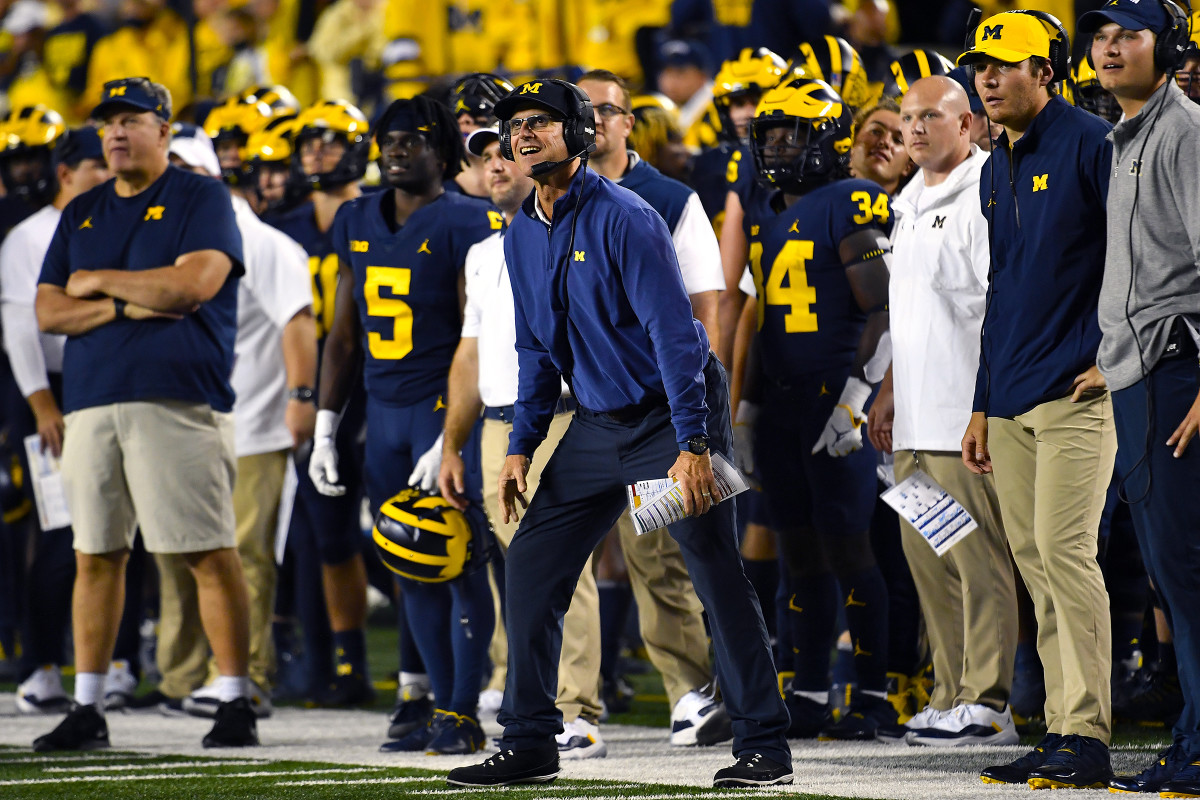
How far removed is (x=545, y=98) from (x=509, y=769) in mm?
1775

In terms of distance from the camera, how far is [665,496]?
4.52 meters

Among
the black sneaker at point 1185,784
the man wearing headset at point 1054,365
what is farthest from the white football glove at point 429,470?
the black sneaker at point 1185,784

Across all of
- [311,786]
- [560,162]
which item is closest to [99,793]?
[311,786]

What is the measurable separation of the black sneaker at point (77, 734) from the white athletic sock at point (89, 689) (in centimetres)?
2

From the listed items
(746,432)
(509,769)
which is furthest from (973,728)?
(509,769)

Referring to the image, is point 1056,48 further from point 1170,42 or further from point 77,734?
point 77,734

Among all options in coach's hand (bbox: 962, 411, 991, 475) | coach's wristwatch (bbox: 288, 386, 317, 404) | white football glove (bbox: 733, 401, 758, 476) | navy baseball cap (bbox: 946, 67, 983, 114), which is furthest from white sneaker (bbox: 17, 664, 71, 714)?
navy baseball cap (bbox: 946, 67, 983, 114)

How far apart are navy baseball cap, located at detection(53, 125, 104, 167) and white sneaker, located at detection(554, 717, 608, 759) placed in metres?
3.40

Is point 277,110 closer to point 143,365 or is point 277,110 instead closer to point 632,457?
point 143,365

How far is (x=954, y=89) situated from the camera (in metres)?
5.69

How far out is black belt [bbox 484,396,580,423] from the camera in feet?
18.9

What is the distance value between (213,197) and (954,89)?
2.55m

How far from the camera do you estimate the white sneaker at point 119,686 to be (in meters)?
7.47

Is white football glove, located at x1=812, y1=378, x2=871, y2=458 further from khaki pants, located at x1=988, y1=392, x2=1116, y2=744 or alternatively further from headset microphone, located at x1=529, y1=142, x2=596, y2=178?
headset microphone, located at x1=529, y1=142, x2=596, y2=178
